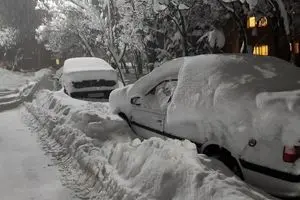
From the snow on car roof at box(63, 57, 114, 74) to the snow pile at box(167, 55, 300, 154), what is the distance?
9688 mm

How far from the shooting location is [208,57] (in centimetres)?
639

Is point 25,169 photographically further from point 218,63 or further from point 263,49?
point 263,49

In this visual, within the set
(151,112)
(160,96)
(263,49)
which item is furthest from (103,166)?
(263,49)

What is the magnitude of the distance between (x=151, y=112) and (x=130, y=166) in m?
1.60

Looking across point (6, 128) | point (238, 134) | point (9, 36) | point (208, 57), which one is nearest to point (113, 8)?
point (6, 128)

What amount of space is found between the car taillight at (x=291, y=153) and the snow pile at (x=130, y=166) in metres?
0.53

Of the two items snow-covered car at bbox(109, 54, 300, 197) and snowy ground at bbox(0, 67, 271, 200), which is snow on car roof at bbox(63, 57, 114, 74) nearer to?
snowy ground at bbox(0, 67, 271, 200)

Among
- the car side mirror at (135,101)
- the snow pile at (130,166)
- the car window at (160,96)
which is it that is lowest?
the snow pile at (130,166)

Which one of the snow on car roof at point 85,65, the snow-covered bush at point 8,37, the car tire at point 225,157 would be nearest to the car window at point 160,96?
the car tire at point 225,157

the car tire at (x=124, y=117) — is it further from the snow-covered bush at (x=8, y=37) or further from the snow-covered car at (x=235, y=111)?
the snow-covered bush at (x=8, y=37)

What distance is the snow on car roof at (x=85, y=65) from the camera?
15806mm

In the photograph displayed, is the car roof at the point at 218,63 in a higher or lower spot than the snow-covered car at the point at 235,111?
higher

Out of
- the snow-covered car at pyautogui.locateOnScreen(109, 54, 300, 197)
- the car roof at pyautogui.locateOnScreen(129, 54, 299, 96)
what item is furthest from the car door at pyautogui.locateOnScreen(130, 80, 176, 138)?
the car roof at pyautogui.locateOnScreen(129, 54, 299, 96)

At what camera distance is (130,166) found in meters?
5.47
